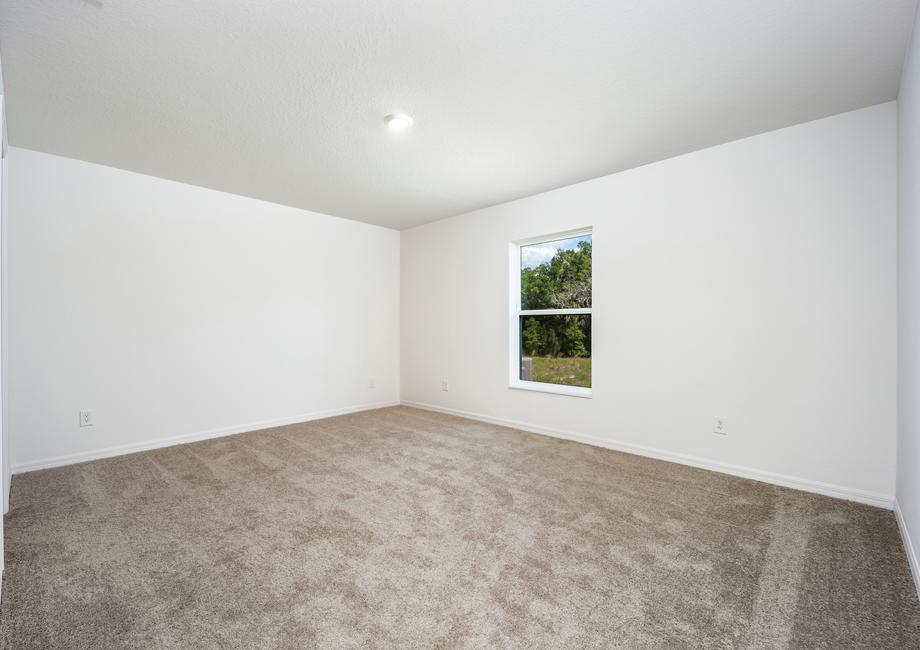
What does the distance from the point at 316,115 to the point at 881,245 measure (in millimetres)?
3458

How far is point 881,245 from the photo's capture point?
247 centimetres

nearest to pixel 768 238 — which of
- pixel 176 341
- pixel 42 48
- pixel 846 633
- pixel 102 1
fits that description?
pixel 846 633

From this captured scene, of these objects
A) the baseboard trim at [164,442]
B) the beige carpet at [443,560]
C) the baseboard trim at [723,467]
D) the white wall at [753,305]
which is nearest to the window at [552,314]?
the white wall at [753,305]

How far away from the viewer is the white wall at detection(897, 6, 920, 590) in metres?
1.78

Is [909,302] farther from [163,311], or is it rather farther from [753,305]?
[163,311]

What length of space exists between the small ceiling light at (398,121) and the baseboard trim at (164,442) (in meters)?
3.23

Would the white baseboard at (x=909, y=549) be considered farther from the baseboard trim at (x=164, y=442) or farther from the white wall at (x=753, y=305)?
the baseboard trim at (x=164, y=442)

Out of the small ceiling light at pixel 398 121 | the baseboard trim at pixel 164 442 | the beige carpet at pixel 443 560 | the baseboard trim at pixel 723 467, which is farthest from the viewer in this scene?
the baseboard trim at pixel 164 442

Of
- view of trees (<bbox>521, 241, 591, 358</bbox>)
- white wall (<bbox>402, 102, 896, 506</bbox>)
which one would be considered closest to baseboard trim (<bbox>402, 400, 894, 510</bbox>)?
white wall (<bbox>402, 102, 896, 506</bbox>)

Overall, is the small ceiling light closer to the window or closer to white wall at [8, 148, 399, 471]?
the window

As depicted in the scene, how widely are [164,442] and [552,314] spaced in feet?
12.3

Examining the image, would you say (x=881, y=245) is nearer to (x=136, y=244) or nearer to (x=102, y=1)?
(x=102, y=1)

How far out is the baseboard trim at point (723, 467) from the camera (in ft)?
8.18

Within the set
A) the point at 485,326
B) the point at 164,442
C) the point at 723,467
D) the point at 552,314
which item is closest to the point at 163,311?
the point at 164,442
